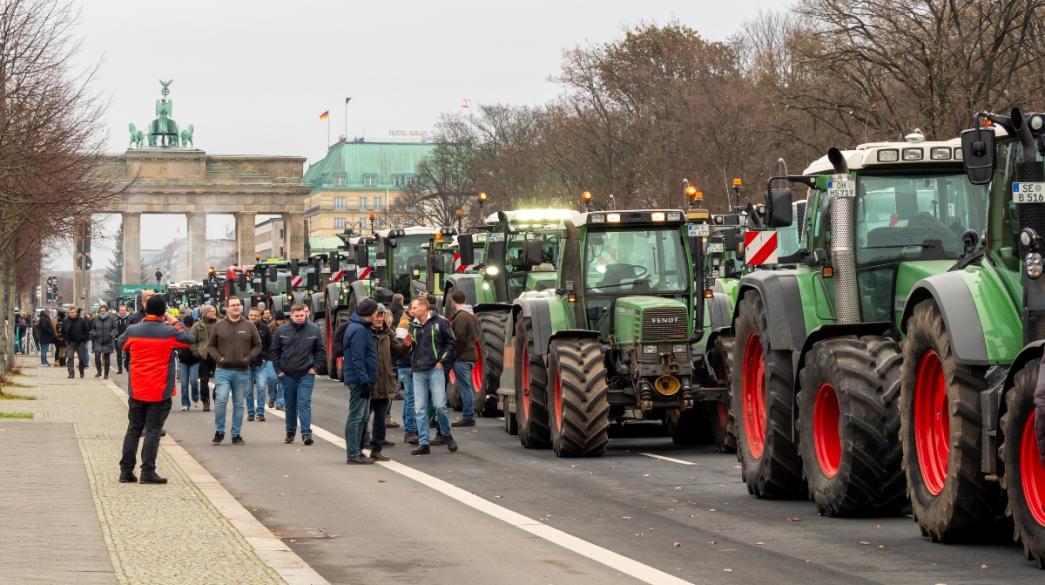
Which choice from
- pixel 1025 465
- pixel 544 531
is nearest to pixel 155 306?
pixel 544 531

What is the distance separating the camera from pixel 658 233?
2181 centimetres

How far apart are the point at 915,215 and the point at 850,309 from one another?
33.3 inches

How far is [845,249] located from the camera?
48.6 ft

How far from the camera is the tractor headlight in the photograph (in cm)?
1116

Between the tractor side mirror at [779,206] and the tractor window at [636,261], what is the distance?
7.15 m

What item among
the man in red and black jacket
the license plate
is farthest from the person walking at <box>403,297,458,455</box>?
the license plate

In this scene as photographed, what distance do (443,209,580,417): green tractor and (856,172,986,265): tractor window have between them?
12569 millimetres

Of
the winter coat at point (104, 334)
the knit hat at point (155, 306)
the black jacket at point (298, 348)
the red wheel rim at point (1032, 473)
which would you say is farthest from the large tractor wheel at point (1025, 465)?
the winter coat at point (104, 334)

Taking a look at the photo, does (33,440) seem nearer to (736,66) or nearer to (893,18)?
(893,18)

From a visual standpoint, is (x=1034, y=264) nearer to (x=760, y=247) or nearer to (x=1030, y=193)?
(x=1030, y=193)

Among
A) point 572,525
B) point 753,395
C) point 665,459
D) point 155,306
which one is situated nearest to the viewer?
point 572,525

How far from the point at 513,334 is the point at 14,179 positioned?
1135 cm

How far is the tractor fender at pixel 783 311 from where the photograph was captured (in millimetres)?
15273

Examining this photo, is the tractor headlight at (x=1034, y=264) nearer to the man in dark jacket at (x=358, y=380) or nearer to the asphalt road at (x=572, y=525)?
the asphalt road at (x=572, y=525)
